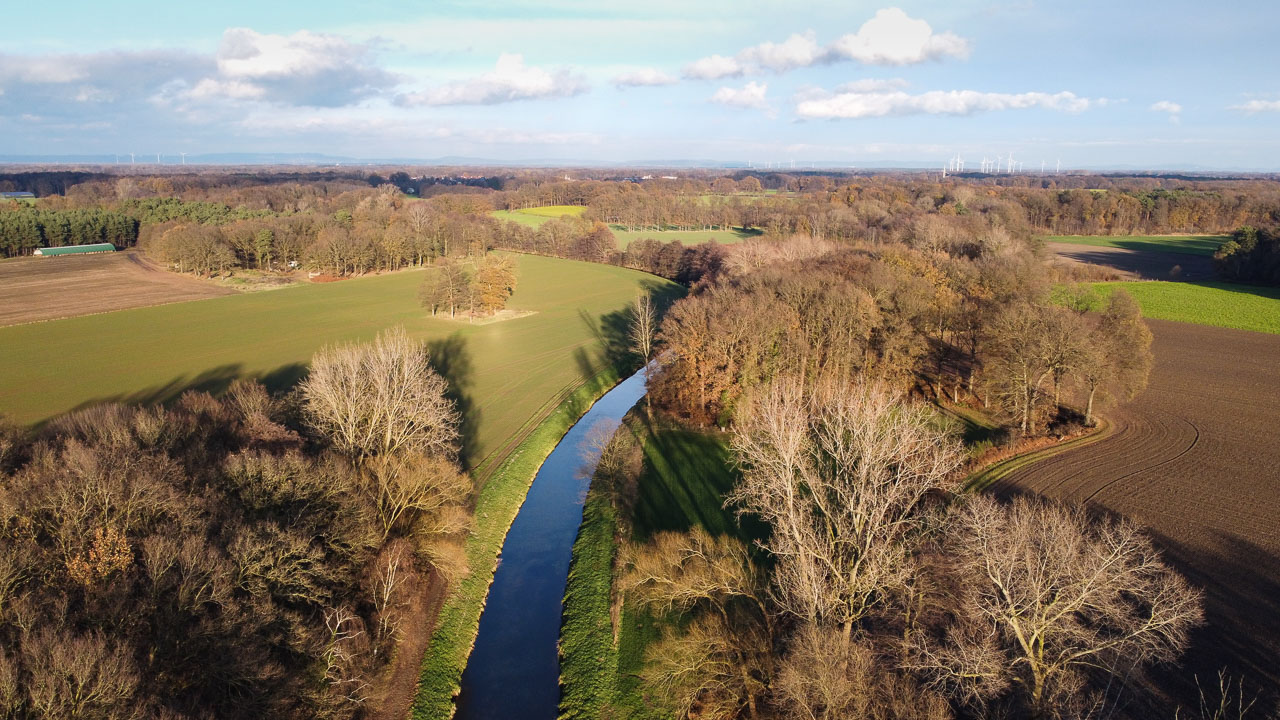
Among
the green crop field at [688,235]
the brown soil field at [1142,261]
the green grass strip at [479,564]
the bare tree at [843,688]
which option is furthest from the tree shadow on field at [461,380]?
the brown soil field at [1142,261]

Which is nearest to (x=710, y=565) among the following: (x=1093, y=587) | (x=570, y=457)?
(x=1093, y=587)

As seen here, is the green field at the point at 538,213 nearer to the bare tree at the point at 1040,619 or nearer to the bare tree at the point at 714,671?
the bare tree at the point at 714,671

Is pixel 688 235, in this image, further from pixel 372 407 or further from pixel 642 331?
pixel 372 407

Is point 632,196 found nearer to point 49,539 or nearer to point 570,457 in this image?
point 570,457

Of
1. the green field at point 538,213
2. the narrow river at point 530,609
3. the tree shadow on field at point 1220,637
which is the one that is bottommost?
the narrow river at point 530,609

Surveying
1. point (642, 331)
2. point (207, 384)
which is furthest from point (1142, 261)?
point (207, 384)

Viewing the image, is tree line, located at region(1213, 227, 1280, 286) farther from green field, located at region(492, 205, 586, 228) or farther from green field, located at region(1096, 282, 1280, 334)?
green field, located at region(492, 205, 586, 228)

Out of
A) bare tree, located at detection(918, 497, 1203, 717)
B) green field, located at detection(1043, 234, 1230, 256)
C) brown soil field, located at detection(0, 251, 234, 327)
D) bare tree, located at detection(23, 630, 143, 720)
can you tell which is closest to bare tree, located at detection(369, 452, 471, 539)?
bare tree, located at detection(23, 630, 143, 720)
